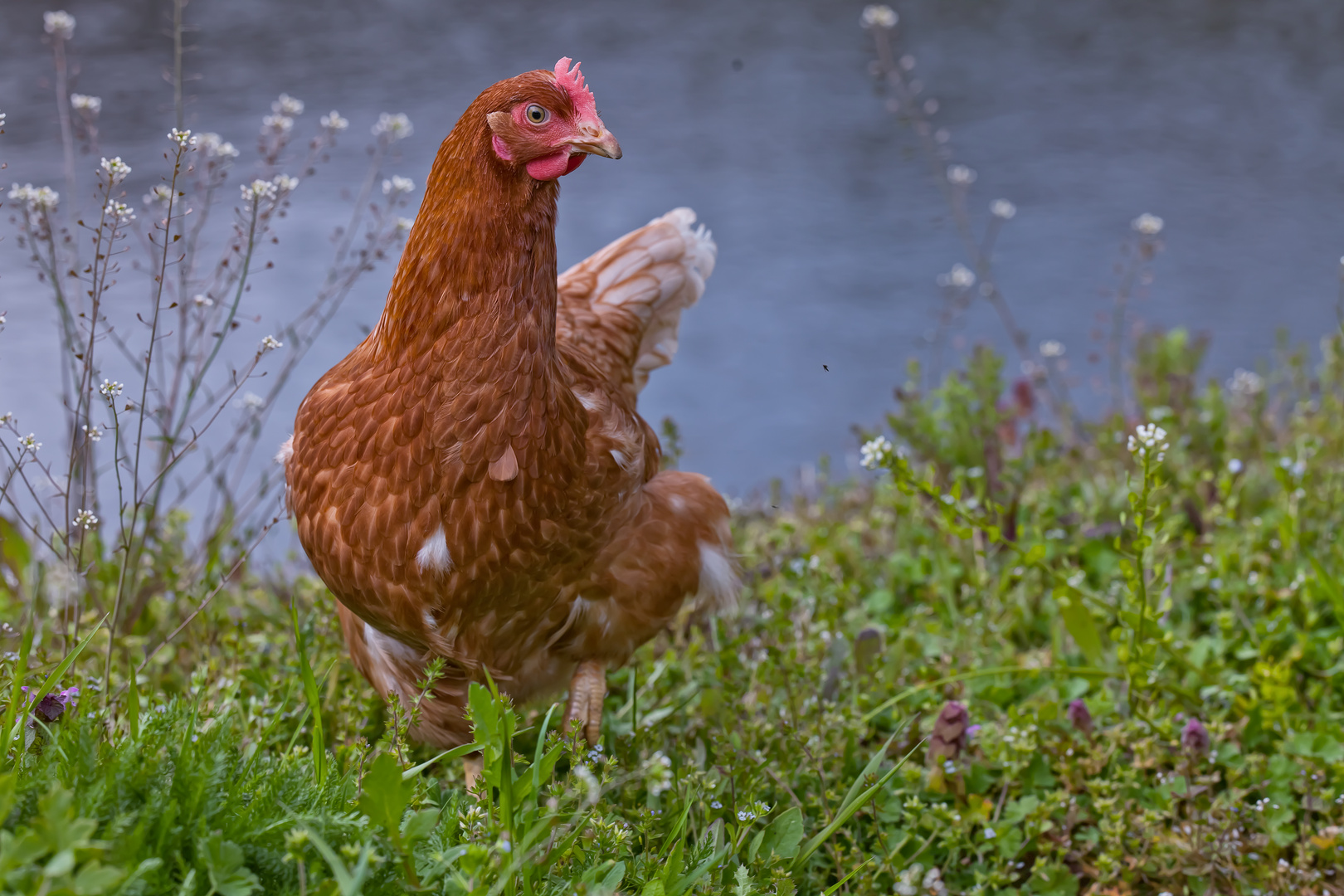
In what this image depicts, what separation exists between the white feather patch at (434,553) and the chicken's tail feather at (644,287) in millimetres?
893

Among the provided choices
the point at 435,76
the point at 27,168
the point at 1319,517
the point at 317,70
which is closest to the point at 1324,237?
the point at 1319,517

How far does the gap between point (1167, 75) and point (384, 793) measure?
5.52 metres

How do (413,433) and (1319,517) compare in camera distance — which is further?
(1319,517)

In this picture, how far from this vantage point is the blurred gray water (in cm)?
416

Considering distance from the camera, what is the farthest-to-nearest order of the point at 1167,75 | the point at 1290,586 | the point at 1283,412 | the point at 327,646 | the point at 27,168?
the point at 1167,75 → the point at 1283,412 → the point at 27,168 → the point at 1290,586 → the point at 327,646

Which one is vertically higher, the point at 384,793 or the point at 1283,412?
the point at 1283,412

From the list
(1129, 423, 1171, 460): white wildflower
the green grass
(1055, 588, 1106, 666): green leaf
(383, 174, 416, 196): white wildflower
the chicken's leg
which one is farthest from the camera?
(383, 174, 416, 196): white wildflower

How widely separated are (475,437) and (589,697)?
24.5 inches

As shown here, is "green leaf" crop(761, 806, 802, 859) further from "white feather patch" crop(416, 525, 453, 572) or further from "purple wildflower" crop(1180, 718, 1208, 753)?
"purple wildflower" crop(1180, 718, 1208, 753)

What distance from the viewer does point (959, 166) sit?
5137 mm

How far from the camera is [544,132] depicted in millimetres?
1689

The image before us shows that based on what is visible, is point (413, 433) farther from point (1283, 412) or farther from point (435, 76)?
point (1283, 412)

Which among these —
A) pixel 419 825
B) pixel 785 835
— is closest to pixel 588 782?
pixel 419 825

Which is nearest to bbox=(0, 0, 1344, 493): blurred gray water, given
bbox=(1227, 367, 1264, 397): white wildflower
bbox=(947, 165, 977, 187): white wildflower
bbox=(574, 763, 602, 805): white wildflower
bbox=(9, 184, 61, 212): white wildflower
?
bbox=(947, 165, 977, 187): white wildflower
